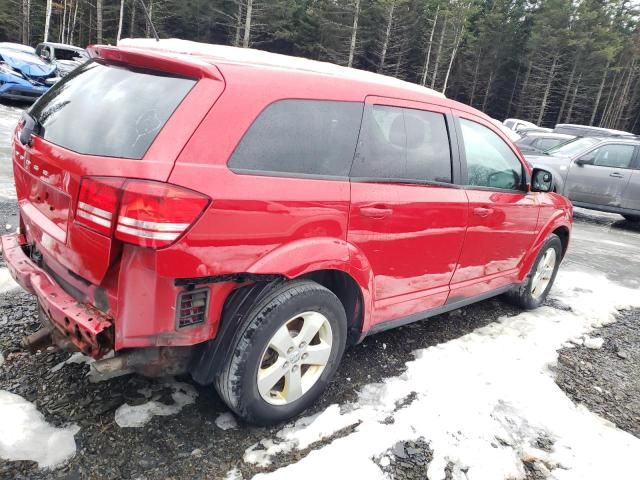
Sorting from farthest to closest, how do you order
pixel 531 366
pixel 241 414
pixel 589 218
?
1. pixel 589 218
2. pixel 531 366
3. pixel 241 414

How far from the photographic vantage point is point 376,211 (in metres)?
2.58

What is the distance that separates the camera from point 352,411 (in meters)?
2.66

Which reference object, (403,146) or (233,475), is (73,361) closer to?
(233,475)

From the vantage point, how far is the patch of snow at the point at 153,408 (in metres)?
2.39

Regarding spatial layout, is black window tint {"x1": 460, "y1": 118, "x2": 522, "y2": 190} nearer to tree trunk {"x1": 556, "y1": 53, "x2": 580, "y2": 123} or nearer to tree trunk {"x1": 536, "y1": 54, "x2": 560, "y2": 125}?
tree trunk {"x1": 536, "y1": 54, "x2": 560, "y2": 125}

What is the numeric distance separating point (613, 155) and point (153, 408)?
10.8m

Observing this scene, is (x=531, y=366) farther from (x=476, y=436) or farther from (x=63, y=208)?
(x=63, y=208)

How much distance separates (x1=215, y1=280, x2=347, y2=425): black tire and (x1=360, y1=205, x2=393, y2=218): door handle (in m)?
0.46

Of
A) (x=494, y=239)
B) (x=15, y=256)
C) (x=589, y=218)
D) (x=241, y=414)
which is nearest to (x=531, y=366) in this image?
(x=494, y=239)

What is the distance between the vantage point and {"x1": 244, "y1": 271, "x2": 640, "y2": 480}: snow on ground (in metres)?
2.34

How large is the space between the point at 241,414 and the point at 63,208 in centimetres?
125

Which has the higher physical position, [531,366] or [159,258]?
[159,258]

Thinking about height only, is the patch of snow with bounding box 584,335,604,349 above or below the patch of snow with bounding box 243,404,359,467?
above

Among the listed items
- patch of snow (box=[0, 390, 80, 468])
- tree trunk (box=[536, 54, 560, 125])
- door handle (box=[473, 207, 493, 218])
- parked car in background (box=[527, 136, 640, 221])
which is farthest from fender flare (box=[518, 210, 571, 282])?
tree trunk (box=[536, 54, 560, 125])
